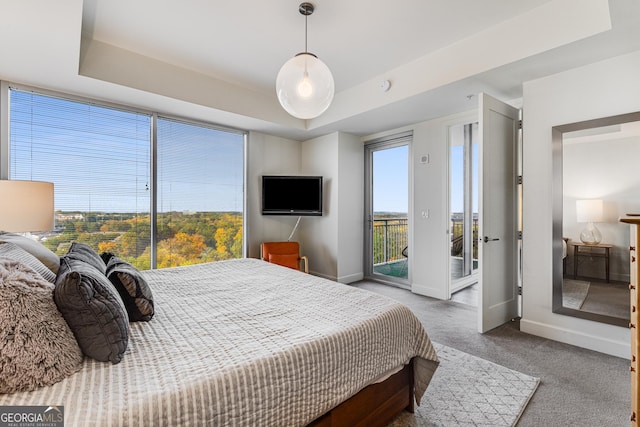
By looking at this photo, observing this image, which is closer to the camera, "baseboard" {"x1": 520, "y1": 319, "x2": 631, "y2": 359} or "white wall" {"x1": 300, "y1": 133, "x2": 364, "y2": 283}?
"baseboard" {"x1": 520, "y1": 319, "x2": 631, "y2": 359}

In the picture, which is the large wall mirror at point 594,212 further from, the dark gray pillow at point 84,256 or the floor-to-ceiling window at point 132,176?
the floor-to-ceiling window at point 132,176

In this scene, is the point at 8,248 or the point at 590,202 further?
the point at 590,202

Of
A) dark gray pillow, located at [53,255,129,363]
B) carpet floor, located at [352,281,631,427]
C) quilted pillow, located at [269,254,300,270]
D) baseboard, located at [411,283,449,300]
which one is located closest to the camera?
dark gray pillow, located at [53,255,129,363]

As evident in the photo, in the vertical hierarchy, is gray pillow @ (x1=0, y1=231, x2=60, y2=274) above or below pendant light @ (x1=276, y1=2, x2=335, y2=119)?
below

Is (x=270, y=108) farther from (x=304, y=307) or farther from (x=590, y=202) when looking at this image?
(x=590, y=202)

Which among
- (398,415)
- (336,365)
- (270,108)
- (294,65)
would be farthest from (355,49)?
(398,415)

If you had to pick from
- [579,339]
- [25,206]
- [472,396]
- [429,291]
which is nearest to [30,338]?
[25,206]

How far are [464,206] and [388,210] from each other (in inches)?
46.7

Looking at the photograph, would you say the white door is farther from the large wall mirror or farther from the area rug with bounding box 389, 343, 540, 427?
the area rug with bounding box 389, 343, 540, 427

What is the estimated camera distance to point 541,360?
2.35 meters

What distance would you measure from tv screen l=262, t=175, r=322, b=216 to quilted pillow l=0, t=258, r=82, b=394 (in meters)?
3.69

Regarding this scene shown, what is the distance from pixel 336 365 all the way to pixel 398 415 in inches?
30.1

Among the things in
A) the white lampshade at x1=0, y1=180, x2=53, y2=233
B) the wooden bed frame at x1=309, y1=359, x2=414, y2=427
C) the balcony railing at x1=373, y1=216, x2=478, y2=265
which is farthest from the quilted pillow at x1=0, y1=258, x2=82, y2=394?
the balcony railing at x1=373, y1=216, x2=478, y2=265

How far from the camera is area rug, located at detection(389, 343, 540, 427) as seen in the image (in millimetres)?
1687
